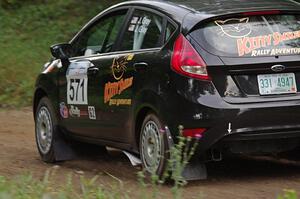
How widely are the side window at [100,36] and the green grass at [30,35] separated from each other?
15.9 ft

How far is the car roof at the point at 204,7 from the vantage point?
717 cm

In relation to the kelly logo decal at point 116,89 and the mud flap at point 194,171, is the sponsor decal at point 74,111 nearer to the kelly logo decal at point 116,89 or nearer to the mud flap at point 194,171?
the kelly logo decal at point 116,89

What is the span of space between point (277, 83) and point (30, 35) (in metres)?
10.6

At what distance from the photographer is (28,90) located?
14.0 metres

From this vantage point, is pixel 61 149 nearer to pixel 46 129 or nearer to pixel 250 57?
pixel 46 129

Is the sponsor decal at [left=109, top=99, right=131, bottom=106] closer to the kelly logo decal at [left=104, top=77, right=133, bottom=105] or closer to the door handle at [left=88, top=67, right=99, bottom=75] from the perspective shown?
the kelly logo decal at [left=104, top=77, right=133, bottom=105]

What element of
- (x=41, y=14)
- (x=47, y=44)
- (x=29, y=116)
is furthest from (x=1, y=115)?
(x=41, y=14)

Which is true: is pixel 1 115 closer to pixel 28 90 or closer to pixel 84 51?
pixel 28 90

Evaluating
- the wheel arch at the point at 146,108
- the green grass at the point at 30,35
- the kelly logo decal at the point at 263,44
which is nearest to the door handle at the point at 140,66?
the wheel arch at the point at 146,108

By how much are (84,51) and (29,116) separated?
13.5 ft

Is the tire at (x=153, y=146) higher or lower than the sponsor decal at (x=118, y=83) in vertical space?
lower

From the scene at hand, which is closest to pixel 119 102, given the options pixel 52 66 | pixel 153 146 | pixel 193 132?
pixel 153 146

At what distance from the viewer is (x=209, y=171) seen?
8.18 m

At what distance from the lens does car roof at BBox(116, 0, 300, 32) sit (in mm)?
7174
